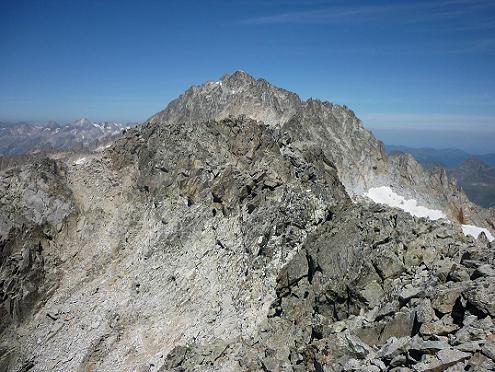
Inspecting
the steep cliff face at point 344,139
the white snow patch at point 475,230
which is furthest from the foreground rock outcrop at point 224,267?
the white snow patch at point 475,230

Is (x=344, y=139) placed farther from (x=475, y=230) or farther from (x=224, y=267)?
(x=224, y=267)

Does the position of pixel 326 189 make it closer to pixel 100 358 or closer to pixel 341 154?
pixel 100 358

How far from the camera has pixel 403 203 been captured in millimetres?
88250

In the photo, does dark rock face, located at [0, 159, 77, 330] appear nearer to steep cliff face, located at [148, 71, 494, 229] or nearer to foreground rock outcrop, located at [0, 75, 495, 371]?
foreground rock outcrop, located at [0, 75, 495, 371]

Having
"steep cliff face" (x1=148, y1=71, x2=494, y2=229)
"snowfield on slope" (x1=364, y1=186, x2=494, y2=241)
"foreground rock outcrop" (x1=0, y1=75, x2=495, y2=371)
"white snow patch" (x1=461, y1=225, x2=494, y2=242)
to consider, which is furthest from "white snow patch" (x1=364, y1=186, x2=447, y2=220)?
"foreground rock outcrop" (x1=0, y1=75, x2=495, y2=371)

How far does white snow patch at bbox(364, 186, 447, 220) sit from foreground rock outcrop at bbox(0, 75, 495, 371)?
39.5 m

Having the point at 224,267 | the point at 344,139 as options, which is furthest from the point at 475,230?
the point at 224,267

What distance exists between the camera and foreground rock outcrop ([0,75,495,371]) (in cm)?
2467

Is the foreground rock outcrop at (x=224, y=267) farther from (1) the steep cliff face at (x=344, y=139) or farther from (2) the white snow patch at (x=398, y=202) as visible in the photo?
(2) the white snow patch at (x=398, y=202)

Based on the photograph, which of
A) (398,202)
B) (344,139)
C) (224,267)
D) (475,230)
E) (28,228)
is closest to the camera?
(224,267)

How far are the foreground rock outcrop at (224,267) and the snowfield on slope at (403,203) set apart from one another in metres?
39.5

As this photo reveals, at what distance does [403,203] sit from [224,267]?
60634 mm

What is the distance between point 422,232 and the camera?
31062 millimetres

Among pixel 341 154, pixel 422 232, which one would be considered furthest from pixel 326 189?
pixel 341 154
